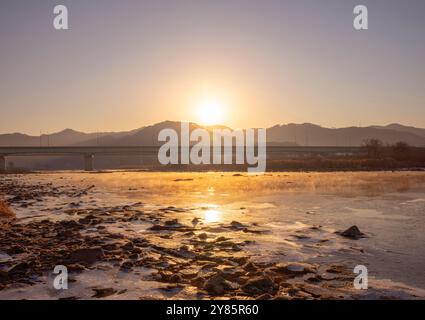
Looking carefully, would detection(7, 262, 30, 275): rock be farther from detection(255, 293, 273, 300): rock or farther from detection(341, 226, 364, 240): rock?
detection(341, 226, 364, 240): rock

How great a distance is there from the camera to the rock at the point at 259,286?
24.6 feet

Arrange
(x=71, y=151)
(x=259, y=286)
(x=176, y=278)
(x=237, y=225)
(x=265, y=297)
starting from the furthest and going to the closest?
(x=71, y=151) < (x=237, y=225) < (x=176, y=278) < (x=259, y=286) < (x=265, y=297)

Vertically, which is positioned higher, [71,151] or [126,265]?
[71,151]

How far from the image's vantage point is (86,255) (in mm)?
9930

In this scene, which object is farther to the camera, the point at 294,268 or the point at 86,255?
the point at 86,255

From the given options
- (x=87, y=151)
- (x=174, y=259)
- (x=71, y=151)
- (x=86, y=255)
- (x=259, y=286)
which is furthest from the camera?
(x=87, y=151)

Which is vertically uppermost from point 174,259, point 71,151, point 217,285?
point 71,151

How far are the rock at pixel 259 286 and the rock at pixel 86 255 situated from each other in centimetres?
414

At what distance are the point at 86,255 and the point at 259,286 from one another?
473cm

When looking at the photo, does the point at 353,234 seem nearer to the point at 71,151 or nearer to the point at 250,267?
the point at 250,267

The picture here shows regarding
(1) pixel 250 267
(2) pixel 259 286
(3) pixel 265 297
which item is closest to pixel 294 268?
(1) pixel 250 267
